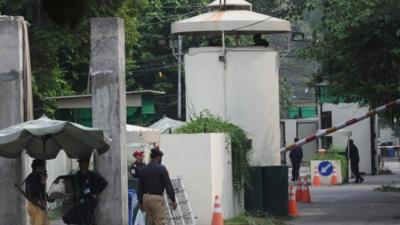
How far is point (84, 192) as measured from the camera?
1315cm

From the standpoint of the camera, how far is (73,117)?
95.5 feet

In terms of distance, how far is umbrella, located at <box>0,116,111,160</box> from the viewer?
1210cm

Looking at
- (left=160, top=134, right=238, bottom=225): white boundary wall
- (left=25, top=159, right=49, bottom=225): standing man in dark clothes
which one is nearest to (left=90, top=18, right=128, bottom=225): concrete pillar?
(left=25, top=159, right=49, bottom=225): standing man in dark clothes

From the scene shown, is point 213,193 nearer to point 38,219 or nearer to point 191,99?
point 191,99

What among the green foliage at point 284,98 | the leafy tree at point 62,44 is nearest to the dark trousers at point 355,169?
the leafy tree at point 62,44

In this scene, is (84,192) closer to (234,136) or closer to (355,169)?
(234,136)

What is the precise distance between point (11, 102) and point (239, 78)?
7.02m

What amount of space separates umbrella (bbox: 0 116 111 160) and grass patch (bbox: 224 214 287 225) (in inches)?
204

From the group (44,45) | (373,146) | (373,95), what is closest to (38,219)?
(44,45)

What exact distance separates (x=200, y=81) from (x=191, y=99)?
0.49 meters

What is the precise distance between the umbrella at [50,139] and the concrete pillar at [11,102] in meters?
0.57

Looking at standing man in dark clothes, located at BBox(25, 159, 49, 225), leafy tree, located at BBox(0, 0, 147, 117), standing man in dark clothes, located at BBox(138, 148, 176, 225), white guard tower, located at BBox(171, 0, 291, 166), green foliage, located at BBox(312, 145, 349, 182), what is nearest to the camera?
leafy tree, located at BBox(0, 0, 147, 117)

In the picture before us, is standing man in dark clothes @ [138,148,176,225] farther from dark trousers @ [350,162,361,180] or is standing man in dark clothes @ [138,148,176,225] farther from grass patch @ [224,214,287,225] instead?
dark trousers @ [350,162,361,180]

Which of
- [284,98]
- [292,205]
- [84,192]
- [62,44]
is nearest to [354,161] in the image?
[292,205]
